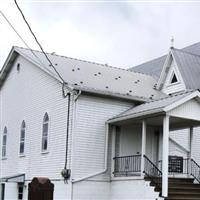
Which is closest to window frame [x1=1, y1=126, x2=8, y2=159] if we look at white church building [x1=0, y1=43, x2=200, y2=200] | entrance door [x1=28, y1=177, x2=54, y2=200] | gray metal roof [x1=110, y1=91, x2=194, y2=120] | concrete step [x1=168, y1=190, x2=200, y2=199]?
white church building [x1=0, y1=43, x2=200, y2=200]

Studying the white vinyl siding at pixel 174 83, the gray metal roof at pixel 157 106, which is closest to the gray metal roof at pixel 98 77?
the white vinyl siding at pixel 174 83

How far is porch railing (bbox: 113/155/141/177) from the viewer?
18.1m

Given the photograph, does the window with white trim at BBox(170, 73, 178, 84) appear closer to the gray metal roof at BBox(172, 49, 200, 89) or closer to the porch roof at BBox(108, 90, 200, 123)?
the gray metal roof at BBox(172, 49, 200, 89)

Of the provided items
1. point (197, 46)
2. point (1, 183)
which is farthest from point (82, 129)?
point (197, 46)

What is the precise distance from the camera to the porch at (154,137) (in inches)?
625

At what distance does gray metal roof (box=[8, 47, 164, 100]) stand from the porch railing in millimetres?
2631

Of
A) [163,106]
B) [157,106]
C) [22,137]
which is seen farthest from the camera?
[22,137]

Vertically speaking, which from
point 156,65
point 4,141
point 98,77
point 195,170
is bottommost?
point 195,170

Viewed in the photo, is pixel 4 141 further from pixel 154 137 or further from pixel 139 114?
pixel 139 114

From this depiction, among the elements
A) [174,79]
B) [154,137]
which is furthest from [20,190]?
[174,79]

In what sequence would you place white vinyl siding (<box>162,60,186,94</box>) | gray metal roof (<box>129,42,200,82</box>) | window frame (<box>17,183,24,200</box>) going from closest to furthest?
window frame (<box>17,183,24,200</box>) → white vinyl siding (<box>162,60,186,94</box>) → gray metal roof (<box>129,42,200,82</box>)

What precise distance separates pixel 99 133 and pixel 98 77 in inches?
134

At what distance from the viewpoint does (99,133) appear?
737 inches

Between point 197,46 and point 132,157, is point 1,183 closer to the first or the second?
point 132,157
